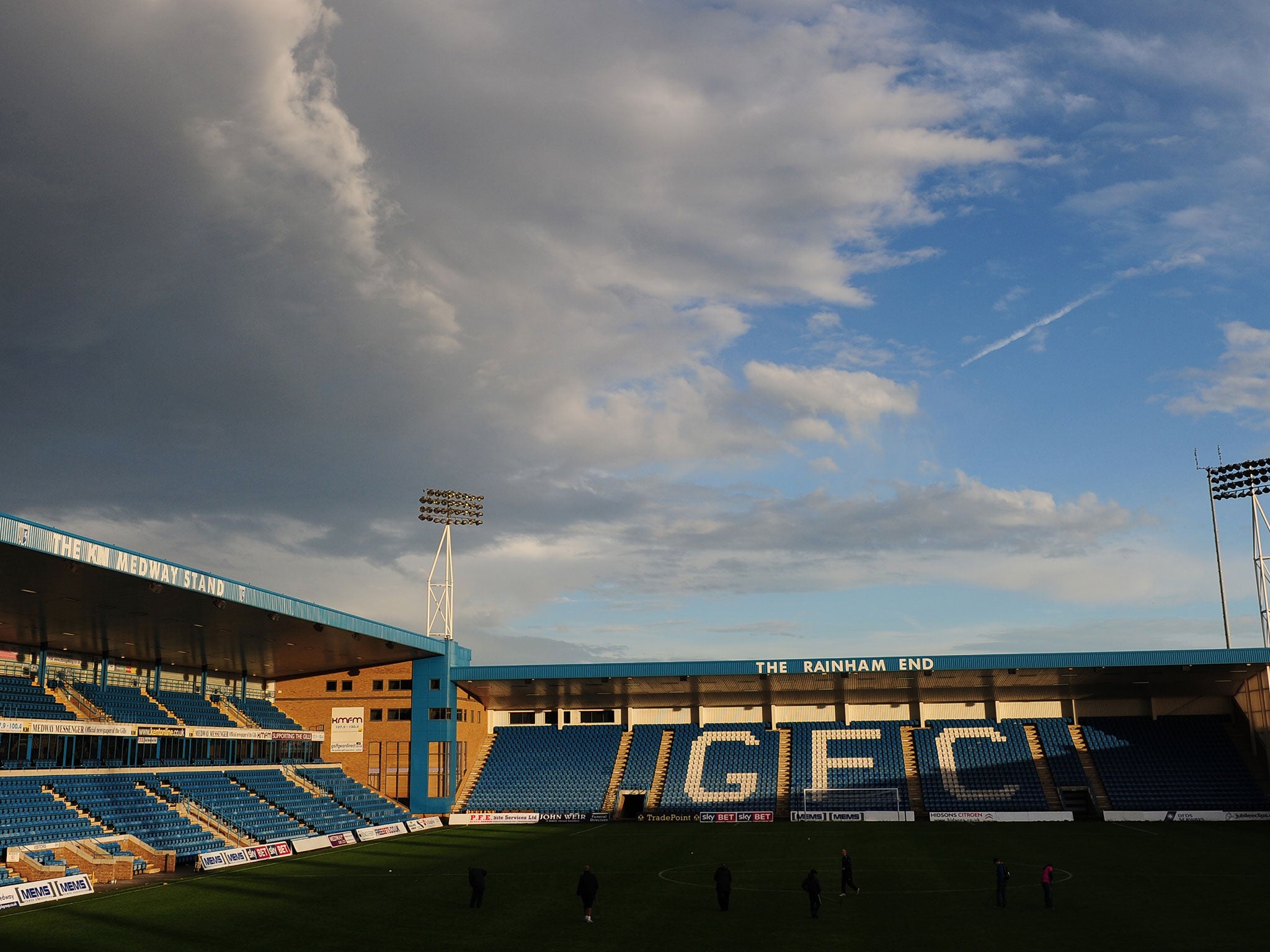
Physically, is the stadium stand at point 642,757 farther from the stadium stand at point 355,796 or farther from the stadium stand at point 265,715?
the stadium stand at point 265,715

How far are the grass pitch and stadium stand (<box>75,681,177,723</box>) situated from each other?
13.6 metres

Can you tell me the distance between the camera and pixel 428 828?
209 ft

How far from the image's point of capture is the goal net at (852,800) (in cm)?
6525

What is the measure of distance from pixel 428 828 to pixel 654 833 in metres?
15.4

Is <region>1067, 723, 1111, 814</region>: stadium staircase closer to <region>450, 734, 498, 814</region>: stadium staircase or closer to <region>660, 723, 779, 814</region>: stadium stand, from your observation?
<region>660, 723, 779, 814</region>: stadium stand

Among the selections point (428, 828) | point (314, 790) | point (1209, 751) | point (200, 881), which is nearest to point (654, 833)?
point (428, 828)

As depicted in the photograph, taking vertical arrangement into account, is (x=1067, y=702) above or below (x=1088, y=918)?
above

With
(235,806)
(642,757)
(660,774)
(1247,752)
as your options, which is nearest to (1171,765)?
(1247,752)

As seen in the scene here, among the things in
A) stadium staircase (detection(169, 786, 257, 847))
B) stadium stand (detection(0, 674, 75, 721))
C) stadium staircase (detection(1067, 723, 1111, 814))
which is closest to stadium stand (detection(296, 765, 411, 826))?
stadium staircase (detection(169, 786, 257, 847))

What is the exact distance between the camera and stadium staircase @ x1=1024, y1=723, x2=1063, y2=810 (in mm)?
65875

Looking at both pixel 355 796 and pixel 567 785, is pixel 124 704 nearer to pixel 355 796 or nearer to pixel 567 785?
pixel 355 796

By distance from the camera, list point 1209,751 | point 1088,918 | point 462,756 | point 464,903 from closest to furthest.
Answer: point 1088,918 → point 464,903 → point 1209,751 → point 462,756

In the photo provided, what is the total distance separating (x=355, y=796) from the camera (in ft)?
207

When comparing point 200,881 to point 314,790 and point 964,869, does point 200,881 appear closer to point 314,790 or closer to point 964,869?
point 314,790
